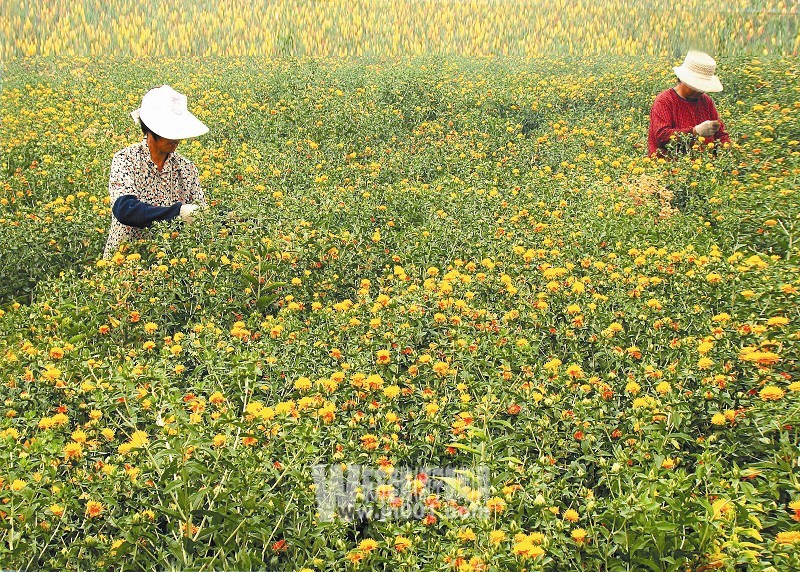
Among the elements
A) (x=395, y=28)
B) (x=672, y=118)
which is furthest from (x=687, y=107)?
(x=395, y=28)

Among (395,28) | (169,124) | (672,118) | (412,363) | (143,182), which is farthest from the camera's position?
(395,28)

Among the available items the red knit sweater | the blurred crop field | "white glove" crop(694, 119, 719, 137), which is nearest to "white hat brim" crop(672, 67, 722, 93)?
the red knit sweater

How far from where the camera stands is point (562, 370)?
3.00 meters

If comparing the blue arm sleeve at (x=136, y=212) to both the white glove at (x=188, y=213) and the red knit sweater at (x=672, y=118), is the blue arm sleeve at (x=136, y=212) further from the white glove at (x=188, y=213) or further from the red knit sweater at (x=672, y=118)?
the red knit sweater at (x=672, y=118)

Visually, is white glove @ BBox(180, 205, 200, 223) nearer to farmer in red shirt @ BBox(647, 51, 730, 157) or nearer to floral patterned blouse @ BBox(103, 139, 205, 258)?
floral patterned blouse @ BBox(103, 139, 205, 258)

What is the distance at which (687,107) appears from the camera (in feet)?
19.8

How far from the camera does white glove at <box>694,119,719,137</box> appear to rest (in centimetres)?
573

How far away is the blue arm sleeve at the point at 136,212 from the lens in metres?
4.06

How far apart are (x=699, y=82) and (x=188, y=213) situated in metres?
3.89

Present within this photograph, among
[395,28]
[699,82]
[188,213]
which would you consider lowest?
[395,28]

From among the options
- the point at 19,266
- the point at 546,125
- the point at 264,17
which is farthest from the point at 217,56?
the point at 19,266

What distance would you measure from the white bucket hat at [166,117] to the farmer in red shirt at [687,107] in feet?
11.4

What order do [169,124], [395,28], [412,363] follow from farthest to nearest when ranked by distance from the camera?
[395,28], [169,124], [412,363]

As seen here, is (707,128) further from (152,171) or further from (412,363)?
(152,171)
